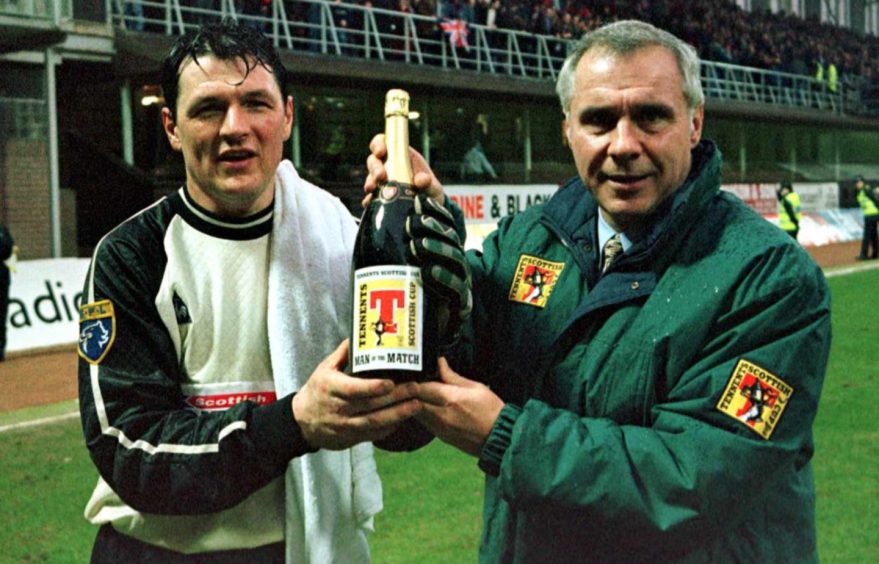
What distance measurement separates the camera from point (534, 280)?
216 centimetres

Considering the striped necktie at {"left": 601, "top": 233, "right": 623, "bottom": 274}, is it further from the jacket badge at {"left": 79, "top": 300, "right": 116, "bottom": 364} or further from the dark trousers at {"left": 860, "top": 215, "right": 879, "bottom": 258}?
the dark trousers at {"left": 860, "top": 215, "right": 879, "bottom": 258}

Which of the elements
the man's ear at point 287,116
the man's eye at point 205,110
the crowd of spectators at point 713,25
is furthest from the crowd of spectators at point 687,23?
the man's eye at point 205,110

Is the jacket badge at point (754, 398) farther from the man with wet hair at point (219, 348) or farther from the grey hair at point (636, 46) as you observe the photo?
the man with wet hair at point (219, 348)

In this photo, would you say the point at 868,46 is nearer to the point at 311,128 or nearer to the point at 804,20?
the point at 804,20

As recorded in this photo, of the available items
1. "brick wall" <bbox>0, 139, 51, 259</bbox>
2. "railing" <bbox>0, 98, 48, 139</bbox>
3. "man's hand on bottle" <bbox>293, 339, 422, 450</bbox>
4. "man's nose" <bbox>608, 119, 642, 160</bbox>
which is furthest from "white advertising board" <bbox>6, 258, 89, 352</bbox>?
"man's nose" <bbox>608, 119, 642, 160</bbox>

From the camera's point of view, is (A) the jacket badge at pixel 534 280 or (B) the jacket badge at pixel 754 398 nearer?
(B) the jacket badge at pixel 754 398

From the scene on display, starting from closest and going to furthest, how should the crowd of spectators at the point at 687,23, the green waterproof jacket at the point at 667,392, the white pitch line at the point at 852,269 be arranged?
the green waterproof jacket at the point at 667,392, the white pitch line at the point at 852,269, the crowd of spectators at the point at 687,23

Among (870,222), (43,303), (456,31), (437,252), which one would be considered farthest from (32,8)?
(870,222)

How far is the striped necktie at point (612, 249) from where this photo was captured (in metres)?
2.11

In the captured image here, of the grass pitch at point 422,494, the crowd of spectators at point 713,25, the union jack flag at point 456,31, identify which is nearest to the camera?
the grass pitch at point 422,494

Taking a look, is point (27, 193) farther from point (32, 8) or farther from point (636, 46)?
point (636, 46)

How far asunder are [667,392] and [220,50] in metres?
1.11

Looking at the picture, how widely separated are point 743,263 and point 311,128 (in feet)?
63.8

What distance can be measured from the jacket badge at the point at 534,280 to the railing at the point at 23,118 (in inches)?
588
